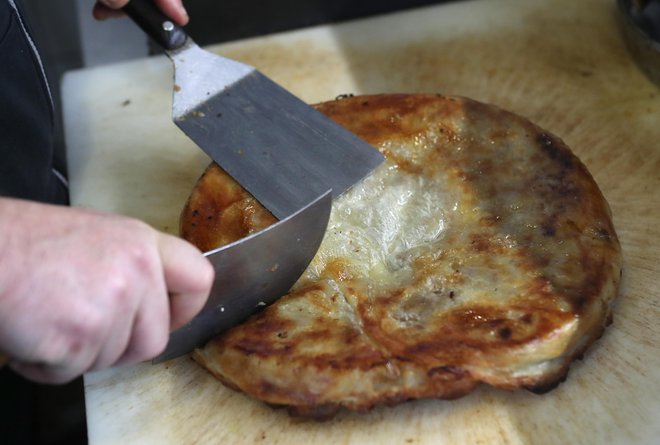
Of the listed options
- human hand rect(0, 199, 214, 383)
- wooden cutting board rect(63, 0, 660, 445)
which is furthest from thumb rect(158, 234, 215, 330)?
wooden cutting board rect(63, 0, 660, 445)

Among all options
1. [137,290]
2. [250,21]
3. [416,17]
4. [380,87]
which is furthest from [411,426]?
[250,21]

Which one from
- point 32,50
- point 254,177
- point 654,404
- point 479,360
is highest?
point 32,50

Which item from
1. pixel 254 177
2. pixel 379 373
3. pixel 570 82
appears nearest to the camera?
pixel 379 373

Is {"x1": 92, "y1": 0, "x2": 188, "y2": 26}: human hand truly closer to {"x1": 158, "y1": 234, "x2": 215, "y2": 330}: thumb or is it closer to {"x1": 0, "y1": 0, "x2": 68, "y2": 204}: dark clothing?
{"x1": 0, "y1": 0, "x2": 68, "y2": 204}: dark clothing

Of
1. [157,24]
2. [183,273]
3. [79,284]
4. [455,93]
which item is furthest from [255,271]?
[455,93]

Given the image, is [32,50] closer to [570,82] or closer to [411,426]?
[411,426]

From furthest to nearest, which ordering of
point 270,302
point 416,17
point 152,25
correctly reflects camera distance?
point 416,17 < point 152,25 < point 270,302
